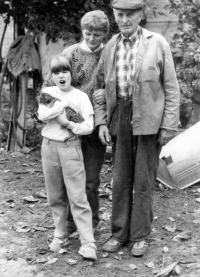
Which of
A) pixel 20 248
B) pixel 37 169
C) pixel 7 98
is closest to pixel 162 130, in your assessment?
pixel 20 248

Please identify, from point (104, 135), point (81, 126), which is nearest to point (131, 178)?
point (104, 135)

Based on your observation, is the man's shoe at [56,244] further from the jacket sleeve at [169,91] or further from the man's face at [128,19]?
the man's face at [128,19]

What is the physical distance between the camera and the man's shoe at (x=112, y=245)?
458 centimetres

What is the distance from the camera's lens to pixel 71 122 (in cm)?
422

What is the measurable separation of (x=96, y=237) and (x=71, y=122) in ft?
3.98

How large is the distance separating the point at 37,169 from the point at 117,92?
9.38ft

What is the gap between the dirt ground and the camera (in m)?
4.31

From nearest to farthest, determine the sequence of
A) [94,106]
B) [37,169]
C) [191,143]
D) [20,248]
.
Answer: [94,106]
[20,248]
[191,143]
[37,169]

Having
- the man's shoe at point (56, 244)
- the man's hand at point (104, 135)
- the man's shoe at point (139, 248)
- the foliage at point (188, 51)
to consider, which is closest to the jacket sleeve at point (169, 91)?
the man's hand at point (104, 135)

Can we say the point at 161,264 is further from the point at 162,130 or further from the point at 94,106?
the point at 94,106

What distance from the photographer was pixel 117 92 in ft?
14.1

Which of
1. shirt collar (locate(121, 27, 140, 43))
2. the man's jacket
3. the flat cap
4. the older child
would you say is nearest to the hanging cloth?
the older child

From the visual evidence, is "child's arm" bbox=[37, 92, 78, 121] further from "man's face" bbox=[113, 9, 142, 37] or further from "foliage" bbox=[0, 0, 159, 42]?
"foliage" bbox=[0, 0, 159, 42]

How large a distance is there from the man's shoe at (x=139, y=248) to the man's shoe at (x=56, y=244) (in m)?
0.57
